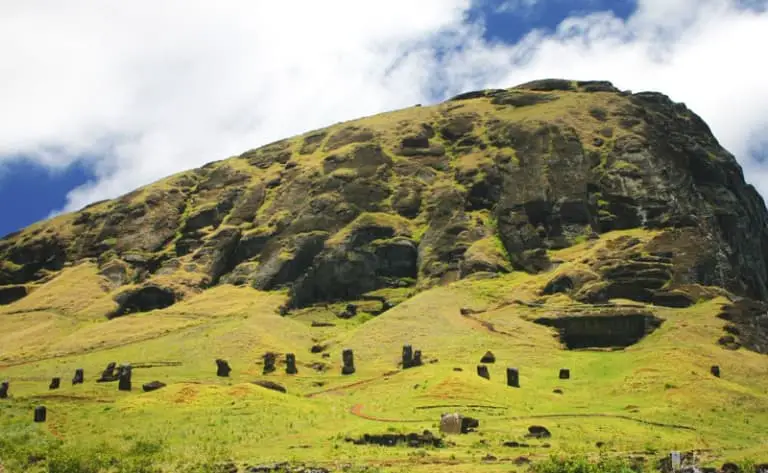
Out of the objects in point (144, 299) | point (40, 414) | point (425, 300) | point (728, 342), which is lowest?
point (40, 414)

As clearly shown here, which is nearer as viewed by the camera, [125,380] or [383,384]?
[383,384]

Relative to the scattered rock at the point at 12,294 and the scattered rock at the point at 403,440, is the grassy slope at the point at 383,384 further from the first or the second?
the scattered rock at the point at 12,294

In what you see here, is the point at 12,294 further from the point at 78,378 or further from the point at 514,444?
the point at 514,444

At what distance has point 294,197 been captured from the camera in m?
173

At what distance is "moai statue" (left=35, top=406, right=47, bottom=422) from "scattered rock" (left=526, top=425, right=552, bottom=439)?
Result: 3473 centimetres

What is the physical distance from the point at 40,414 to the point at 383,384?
30.6 metres

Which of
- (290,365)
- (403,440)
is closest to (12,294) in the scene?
(290,365)

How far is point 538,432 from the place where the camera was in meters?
48.6

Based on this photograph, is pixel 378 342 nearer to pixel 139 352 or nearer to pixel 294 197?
pixel 139 352

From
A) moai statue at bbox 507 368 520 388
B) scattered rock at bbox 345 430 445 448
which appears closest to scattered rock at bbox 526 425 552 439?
scattered rock at bbox 345 430 445 448

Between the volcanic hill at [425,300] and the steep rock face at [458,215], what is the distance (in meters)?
0.54

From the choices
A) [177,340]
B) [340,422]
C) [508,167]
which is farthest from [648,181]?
[340,422]

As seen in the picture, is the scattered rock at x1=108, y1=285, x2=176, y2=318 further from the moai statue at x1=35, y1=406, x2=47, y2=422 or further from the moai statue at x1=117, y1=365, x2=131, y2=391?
the moai statue at x1=35, y1=406, x2=47, y2=422

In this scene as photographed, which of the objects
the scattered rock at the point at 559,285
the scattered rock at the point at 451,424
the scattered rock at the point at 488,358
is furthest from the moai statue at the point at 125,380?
the scattered rock at the point at 559,285
